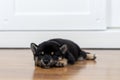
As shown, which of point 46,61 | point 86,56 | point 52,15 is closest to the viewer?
point 46,61

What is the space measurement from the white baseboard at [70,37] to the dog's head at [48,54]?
0.64 m

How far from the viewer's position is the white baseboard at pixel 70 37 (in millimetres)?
2264

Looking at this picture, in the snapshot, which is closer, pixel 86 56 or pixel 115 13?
pixel 86 56

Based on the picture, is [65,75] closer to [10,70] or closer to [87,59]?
[10,70]

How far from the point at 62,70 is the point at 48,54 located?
0.11 metres

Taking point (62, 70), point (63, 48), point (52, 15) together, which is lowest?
point (62, 70)

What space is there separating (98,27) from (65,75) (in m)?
0.88

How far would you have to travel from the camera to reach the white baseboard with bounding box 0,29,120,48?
2.26 m

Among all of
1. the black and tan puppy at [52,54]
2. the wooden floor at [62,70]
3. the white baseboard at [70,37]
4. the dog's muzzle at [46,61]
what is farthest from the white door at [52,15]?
the dog's muzzle at [46,61]

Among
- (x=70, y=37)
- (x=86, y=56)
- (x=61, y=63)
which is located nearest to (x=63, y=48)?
(x=61, y=63)

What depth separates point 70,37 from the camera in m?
2.28

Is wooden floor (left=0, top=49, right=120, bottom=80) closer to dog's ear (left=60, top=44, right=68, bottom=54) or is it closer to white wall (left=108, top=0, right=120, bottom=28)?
dog's ear (left=60, top=44, right=68, bottom=54)

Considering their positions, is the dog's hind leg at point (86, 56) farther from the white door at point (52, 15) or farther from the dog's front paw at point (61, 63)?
the white door at point (52, 15)

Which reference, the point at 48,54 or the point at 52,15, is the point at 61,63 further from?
the point at 52,15
